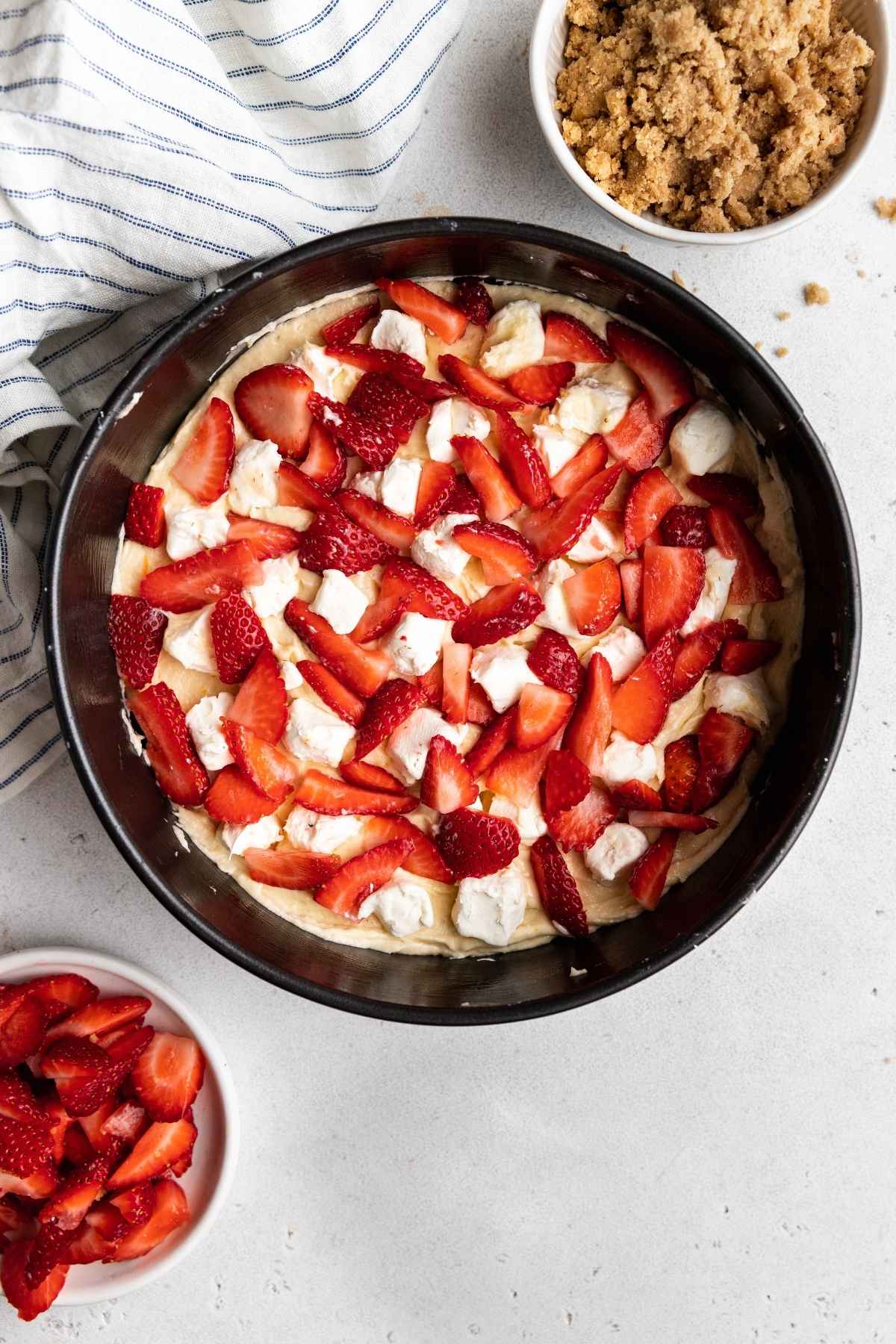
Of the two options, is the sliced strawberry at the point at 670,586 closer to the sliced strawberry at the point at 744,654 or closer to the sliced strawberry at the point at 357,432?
the sliced strawberry at the point at 744,654

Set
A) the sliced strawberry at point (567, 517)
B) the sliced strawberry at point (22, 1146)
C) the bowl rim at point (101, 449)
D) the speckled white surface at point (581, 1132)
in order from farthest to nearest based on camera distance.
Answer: the speckled white surface at point (581, 1132) → the sliced strawberry at point (22, 1146) → the sliced strawberry at point (567, 517) → the bowl rim at point (101, 449)

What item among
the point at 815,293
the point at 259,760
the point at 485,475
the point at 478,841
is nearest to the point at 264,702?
the point at 259,760

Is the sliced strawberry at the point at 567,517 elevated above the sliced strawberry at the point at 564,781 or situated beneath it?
elevated above

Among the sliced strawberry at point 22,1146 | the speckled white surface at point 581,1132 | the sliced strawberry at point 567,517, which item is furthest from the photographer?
the speckled white surface at point 581,1132

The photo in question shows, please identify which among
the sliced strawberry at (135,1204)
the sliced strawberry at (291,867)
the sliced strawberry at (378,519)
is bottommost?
the sliced strawberry at (135,1204)

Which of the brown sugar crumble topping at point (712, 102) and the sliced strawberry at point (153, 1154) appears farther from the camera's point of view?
the sliced strawberry at point (153, 1154)

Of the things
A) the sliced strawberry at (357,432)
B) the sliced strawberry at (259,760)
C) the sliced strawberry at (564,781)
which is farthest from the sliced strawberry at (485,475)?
the sliced strawberry at (259,760)

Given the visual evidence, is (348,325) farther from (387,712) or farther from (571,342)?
(387,712)

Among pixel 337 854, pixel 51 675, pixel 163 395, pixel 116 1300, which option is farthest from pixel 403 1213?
pixel 163 395
